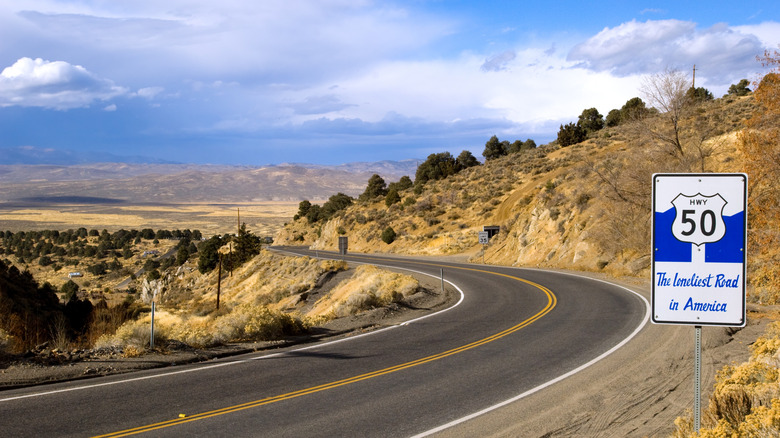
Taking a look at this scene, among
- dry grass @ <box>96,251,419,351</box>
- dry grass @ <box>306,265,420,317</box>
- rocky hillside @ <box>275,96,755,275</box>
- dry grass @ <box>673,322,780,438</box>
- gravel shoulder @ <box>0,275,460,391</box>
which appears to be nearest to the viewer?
dry grass @ <box>673,322,780,438</box>

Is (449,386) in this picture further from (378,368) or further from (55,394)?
(55,394)

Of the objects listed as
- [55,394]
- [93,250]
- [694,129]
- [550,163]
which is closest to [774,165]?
[694,129]

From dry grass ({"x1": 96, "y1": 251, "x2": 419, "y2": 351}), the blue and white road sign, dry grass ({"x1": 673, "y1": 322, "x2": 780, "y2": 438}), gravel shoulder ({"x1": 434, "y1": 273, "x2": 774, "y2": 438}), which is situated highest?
the blue and white road sign

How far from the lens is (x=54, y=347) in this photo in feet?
42.1

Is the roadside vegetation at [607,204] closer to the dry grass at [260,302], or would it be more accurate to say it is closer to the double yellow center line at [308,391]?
the double yellow center line at [308,391]

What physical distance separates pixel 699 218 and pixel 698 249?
26 cm

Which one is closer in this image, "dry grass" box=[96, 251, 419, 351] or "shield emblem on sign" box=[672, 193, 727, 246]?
"shield emblem on sign" box=[672, 193, 727, 246]

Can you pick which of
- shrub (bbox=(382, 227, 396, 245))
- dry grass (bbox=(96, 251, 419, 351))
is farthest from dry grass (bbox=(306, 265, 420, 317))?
shrub (bbox=(382, 227, 396, 245))

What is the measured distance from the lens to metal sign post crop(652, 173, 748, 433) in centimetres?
458

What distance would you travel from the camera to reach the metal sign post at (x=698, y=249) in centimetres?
458

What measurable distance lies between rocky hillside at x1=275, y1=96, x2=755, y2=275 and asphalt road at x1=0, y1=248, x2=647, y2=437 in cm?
1393

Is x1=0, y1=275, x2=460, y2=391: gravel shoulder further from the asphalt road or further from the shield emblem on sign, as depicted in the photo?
the shield emblem on sign

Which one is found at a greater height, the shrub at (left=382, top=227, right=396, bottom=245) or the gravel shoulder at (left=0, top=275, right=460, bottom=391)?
the gravel shoulder at (left=0, top=275, right=460, bottom=391)

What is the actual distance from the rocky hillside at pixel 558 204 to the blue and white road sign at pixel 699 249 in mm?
19982
